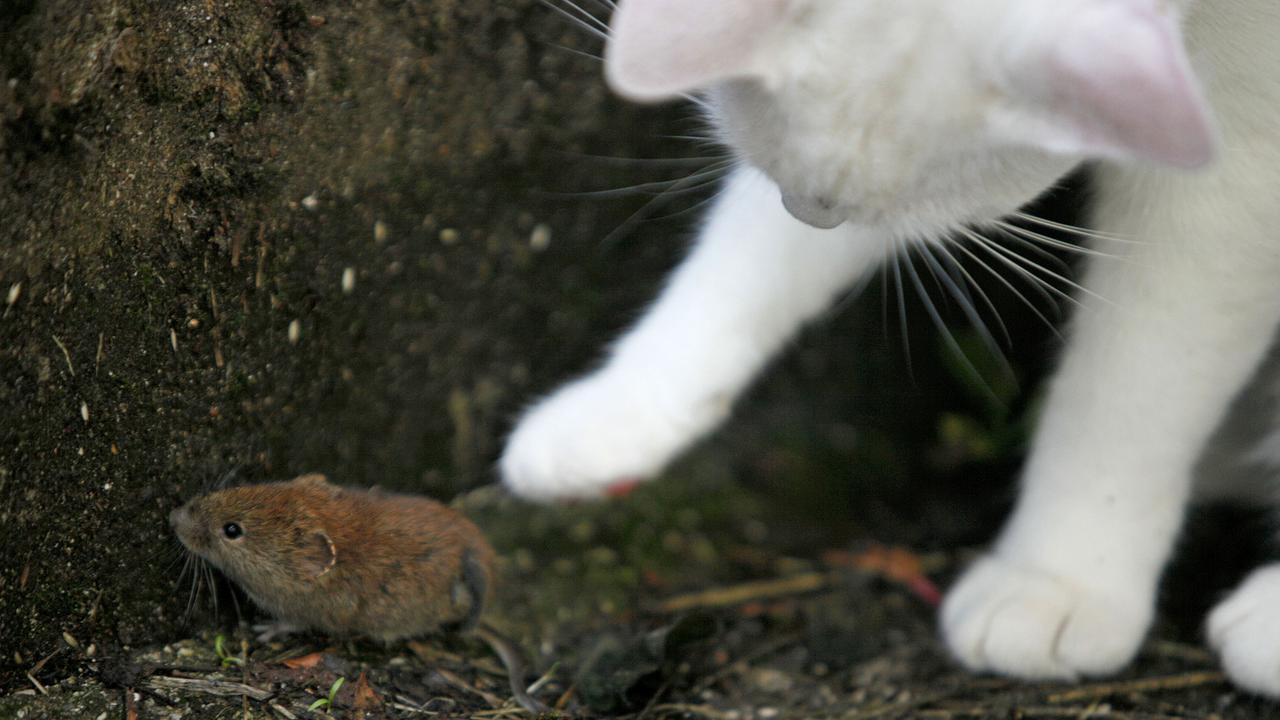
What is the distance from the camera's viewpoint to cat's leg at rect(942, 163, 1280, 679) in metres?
1.41

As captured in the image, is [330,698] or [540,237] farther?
[540,237]

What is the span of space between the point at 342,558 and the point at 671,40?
0.78 m

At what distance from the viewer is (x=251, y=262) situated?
4.73 feet

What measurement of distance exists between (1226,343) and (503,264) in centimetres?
111

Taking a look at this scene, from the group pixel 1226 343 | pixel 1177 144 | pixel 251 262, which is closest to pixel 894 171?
pixel 1177 144

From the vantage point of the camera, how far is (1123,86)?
0.93m

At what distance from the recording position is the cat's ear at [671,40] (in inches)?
41.2

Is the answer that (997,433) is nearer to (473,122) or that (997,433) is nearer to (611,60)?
(473,122)

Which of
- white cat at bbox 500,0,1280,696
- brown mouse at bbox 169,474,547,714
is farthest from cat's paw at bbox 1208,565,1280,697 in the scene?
brown mouse at bbox 169,474,547,714

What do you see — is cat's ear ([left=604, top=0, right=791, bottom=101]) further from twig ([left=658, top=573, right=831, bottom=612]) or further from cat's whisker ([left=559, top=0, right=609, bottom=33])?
twig ([left=658, top=573, right=831, bottom=612])

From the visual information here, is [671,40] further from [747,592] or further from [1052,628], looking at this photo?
[747,592]

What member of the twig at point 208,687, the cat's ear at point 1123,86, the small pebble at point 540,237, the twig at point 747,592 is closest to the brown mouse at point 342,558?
the twig at point 208,687

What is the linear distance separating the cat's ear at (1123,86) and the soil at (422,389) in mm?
754

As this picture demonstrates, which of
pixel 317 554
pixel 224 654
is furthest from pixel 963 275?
pixel 224 654
